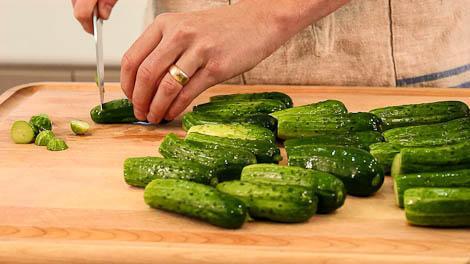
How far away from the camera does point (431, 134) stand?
2939mm

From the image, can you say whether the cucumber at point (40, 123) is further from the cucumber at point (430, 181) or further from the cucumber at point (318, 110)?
the cucumber at point (430, 181)

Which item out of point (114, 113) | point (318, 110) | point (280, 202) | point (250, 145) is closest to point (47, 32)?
point (114, 113)

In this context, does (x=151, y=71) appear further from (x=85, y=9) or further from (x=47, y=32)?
(x=47, y=32)

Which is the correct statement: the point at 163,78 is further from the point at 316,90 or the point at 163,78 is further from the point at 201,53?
the point at 316,90

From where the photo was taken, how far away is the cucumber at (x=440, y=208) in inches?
94.1

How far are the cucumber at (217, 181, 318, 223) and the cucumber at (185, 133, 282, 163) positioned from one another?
1.06 feet

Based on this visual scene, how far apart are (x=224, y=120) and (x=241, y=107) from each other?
0.14 metres

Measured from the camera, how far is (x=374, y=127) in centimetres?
309

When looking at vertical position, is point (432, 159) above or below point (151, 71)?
below

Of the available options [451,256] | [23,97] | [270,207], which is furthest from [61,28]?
[451,256]

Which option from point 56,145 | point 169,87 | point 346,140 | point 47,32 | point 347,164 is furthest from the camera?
point 47,32

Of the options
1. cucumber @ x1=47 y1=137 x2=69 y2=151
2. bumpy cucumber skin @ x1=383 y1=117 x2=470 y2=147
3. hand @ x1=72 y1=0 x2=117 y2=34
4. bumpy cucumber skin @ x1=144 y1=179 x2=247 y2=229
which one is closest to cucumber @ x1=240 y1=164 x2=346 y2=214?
Result: bumpy cucumber skin @ x1=144 y1=179 x2=247 y2=229

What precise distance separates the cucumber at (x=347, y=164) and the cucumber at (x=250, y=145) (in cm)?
8

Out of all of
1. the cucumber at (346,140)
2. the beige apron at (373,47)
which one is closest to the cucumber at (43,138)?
the cucumber at (346,140)
